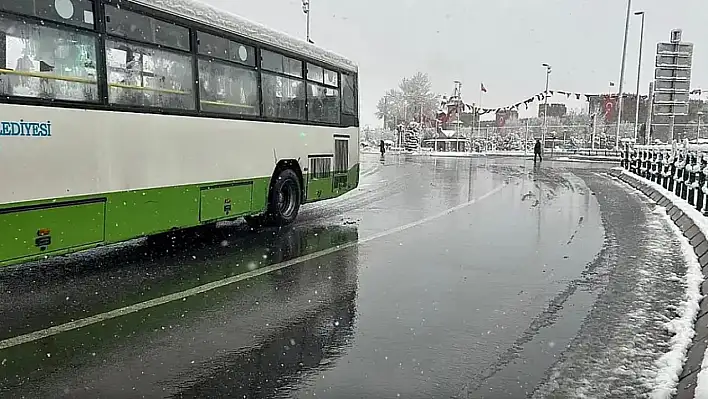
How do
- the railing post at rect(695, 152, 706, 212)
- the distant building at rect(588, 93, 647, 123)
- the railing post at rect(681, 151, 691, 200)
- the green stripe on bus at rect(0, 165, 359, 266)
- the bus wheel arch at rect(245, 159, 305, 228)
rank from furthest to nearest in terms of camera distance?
1. the distant building at rect(588, 93, 647, 123)
2. the railing post at rect(681, 151, 691, 200)
3. the railing post at rect(695, 152, 706, 212)
4. the bus wheel arch at rect(245, 159, 305, 228)
5. the green stripe on bus at rect(0, 165, 359, 266)

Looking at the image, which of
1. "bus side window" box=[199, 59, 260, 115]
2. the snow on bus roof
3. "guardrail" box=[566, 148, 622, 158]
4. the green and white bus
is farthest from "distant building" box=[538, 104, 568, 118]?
"bus side window" box=[199, 59, 260, 115]

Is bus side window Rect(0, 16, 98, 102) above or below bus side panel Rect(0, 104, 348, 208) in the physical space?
above

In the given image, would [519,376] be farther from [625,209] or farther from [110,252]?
[625,209]

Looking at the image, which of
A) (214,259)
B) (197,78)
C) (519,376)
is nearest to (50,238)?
(214,259)

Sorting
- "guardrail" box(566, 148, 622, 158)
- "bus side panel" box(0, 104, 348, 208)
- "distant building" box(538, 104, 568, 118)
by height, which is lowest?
"guardrail" box(566, 148, 622, 158)

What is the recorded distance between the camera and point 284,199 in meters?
12.2

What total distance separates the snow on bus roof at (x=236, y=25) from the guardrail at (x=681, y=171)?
7584 mm

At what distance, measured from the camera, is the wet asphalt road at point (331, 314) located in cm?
473

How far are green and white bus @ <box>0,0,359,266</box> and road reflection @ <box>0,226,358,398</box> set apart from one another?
2.81ft

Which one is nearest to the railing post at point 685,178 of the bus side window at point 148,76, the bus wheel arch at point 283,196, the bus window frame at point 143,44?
the bus wheel arch at point 283,196

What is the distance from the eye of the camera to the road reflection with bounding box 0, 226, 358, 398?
4.61 m

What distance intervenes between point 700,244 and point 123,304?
8.37 meters

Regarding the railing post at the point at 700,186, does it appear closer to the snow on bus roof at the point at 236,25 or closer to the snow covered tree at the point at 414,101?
the snow on bus roof at the point at 236,25

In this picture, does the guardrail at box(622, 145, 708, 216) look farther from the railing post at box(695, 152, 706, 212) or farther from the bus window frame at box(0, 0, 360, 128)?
the bus window frame at box(0, 0, 360, 128)
